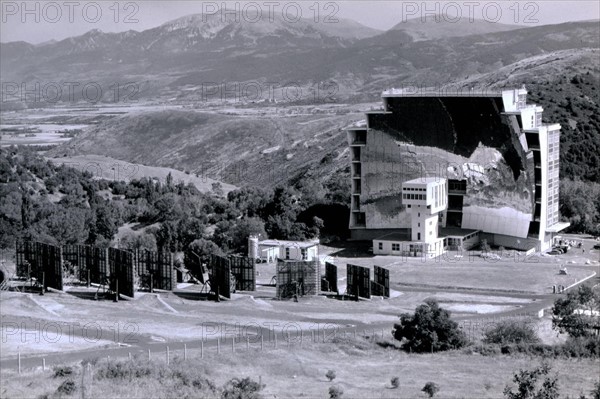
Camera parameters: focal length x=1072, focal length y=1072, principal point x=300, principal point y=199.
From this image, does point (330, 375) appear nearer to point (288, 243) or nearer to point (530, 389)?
point (530, 389)

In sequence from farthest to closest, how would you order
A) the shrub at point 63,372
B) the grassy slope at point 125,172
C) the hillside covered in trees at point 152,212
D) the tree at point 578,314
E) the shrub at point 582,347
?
the grassy slope at point 125,172, the hillside covered in trees at point 152,212, the tree at point 578,314, the shrub at point 582,347, the shrub at point 63,372

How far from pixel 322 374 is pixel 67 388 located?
37.8ft

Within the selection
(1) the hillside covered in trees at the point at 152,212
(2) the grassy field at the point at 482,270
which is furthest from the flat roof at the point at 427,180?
(1) the hillside covered in trees at the point at 152,212

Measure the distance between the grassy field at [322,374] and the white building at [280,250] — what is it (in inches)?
1017

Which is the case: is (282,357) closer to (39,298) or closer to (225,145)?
(39,298)

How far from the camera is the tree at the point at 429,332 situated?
54594 mm

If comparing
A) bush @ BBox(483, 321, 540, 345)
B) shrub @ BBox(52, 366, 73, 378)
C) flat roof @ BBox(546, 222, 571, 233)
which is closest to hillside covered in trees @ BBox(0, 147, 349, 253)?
flat roof @ BBox(546, 222, 571, 233)

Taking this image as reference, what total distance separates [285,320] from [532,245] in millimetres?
29786

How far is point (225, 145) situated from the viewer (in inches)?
7205

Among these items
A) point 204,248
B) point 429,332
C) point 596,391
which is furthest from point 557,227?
point 596,391

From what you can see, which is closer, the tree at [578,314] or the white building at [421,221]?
the tree at [578,314]

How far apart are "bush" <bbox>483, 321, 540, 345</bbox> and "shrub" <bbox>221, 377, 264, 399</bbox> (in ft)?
51.5

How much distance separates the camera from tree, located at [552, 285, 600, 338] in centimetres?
5775

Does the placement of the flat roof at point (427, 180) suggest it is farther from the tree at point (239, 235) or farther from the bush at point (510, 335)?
the bush at point (510, 335)
